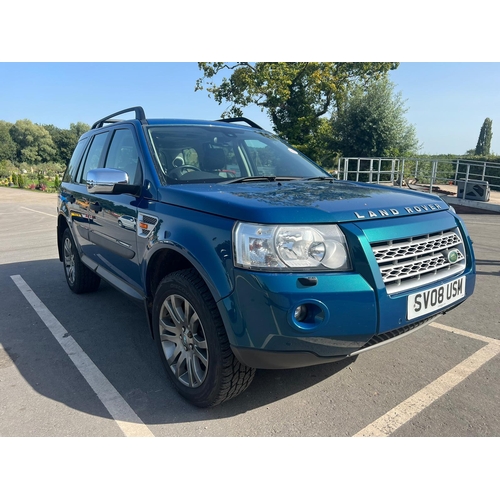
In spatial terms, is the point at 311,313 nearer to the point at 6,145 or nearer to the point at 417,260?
the point at 417,260

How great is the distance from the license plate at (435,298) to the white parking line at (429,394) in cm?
61

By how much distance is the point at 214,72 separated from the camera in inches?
1137

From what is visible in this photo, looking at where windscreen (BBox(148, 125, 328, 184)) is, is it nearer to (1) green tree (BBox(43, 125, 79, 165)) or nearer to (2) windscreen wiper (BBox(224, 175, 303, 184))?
(2) windscreen wiper (BBox(224, 175, 303, 184))

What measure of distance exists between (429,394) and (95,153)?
3.81 meters

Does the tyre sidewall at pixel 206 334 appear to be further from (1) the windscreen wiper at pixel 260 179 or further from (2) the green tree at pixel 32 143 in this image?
(2) the green tree at pixel 32 143

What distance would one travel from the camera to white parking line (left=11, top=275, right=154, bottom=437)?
2.37 meters

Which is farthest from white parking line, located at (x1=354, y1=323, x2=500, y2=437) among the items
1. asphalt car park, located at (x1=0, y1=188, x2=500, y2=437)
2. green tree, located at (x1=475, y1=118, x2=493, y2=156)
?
green tree, located at (x1=475, y1=118, x2=493, y2=156)

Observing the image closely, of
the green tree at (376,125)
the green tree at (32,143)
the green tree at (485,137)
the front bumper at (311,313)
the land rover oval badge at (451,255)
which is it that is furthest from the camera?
the green tree at (32,143)

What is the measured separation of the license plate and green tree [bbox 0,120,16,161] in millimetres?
85107

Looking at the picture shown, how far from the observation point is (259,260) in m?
2.04

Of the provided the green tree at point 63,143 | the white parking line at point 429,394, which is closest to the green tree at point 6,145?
the green tree at point 63,143

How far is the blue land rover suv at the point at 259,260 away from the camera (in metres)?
2.03

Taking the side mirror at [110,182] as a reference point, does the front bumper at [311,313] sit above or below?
below
